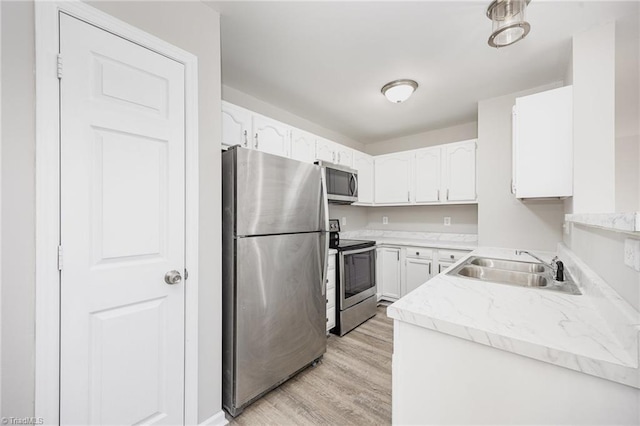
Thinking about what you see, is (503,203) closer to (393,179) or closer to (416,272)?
(416,272)

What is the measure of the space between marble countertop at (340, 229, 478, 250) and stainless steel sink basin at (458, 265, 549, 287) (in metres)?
1.19

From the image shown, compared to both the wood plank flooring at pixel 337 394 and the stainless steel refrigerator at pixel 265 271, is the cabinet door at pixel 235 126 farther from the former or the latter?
the wood plank flooring at pixel 337 394

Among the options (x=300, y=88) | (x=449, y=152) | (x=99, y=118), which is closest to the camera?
(x=99, y=118)

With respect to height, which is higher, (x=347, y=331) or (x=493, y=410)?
(x=493, y=410)

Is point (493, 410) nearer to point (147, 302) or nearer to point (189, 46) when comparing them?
point (147, 302)

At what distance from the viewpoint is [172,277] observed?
4.42 feet

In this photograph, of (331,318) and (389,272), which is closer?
(331,318)

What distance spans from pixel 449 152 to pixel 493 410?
3.11m

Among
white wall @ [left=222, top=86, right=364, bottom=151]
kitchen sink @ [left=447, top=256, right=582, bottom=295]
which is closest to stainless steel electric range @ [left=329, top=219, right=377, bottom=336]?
kitchen sink @ [left=447, top=256, right=582, bottom=295]

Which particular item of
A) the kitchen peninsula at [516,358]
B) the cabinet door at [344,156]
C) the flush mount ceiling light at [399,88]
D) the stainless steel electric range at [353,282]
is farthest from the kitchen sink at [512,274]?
the cabinet door at [344,156]

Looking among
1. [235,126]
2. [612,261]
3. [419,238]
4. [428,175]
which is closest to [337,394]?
[612,261]

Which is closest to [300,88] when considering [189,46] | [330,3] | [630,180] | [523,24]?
[330,3]

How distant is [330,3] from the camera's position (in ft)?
5.14

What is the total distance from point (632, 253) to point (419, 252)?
8.69 feet
